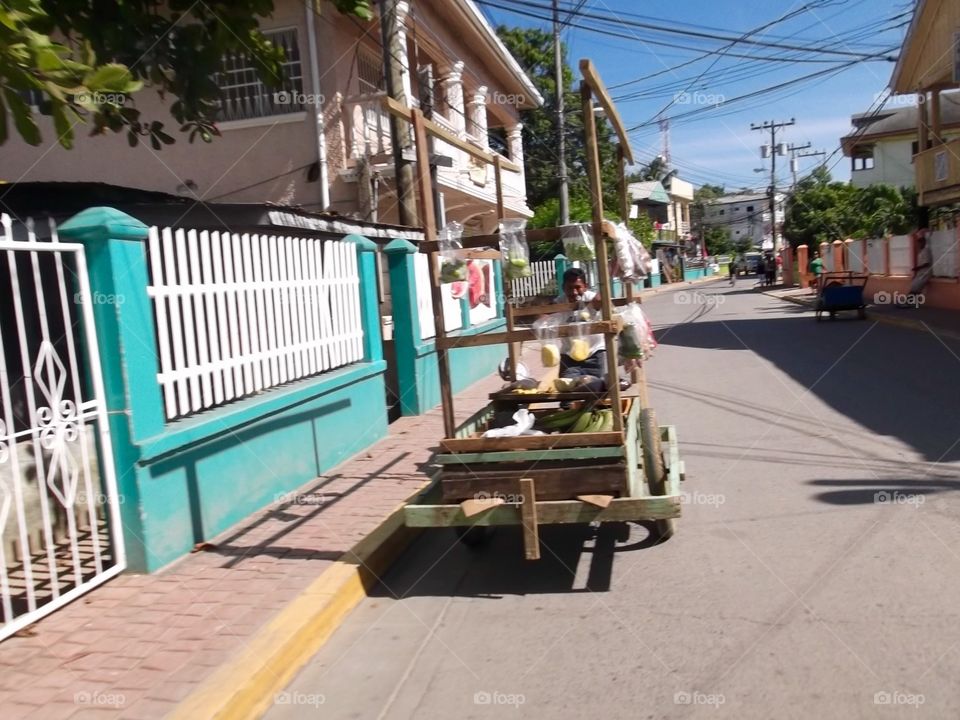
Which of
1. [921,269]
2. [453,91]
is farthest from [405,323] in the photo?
[921,269]

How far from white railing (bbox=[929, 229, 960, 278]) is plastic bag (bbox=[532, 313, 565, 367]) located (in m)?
16.5

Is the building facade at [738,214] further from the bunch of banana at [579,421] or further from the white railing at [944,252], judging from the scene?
the bunch of banana at [579,421]

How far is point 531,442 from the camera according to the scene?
199 inches

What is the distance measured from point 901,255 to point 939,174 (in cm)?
330

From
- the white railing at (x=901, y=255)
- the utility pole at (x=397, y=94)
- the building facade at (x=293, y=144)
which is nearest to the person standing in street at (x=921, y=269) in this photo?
the white railing at (x=901, y=255)

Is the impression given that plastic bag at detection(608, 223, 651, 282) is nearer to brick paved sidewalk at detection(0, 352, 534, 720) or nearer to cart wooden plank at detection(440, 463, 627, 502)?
cart wooden plank at detection(440, 463, 627, 502)

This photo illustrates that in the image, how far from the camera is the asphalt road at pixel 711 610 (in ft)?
11.7

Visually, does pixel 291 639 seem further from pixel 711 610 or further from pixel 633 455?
pixel 633 455

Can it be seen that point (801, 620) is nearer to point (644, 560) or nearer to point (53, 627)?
point (644, 560)

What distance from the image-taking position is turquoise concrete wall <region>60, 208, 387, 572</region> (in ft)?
16.7

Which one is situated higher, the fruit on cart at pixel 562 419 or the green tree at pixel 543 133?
the green tree at pixel 543 133

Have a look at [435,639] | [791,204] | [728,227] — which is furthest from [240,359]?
[728,227]

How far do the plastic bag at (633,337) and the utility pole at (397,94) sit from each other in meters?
6.93

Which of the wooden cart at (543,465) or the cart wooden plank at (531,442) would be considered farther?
the cart wooden plank at (531,442)
